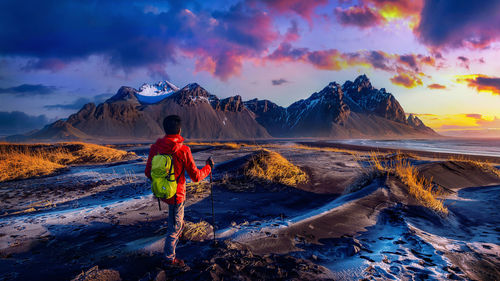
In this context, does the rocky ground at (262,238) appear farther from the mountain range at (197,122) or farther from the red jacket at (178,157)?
the mountain range at (197,122)

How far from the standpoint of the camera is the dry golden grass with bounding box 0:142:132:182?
1069 centimetres

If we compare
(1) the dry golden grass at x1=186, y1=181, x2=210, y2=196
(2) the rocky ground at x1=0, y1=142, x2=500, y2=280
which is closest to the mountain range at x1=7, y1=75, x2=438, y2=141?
(1) the dry golden grass at x1=186, y1=181, x2=210, y2=196

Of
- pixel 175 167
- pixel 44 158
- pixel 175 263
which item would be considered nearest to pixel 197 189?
pixel 175 167

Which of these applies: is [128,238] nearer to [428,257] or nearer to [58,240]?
[58,240]

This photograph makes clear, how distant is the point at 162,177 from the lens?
317cm

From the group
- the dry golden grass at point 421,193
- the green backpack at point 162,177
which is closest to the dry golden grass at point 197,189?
the green backpack at point 162,177

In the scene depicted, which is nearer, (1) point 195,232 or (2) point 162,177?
(2) point 162,177

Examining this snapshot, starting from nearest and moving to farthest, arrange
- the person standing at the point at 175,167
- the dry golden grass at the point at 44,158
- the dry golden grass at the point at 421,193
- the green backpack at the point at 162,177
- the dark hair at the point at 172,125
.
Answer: the green backpack at the point at 162,177
the person standing at the point at 175,167
the dark hair at the point at 172,125
the dry golden grass at the point at 421,193
the dry golden grass at the point at 44,158

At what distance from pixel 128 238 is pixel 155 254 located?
3.56 ft

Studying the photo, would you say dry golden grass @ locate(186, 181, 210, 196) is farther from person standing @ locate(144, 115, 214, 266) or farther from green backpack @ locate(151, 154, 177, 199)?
green backpack @ locate(151, 154, 177, 199)

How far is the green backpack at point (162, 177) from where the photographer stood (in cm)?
313

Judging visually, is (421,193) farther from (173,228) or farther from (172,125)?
(172,125)

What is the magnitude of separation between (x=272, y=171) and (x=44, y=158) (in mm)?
15973

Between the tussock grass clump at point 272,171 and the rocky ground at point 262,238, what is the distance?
59.4 inches
